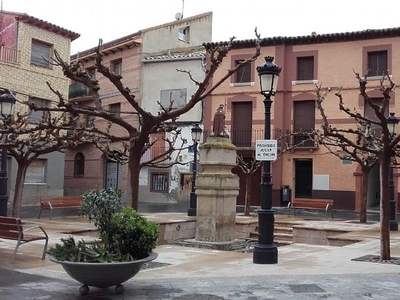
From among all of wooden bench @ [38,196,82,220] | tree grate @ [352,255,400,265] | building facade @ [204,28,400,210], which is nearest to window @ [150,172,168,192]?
building facade @ [204,28,400,210]

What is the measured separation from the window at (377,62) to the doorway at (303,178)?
5.78 m

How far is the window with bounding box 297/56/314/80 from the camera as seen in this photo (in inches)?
1112

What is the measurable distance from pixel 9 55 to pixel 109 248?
856 inches

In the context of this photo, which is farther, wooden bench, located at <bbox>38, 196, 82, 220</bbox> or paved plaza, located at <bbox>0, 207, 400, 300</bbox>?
wooden bench, located at <bbox>38, 196, 82, 220</bbox>

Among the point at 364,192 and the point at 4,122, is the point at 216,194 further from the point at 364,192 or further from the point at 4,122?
the point at 364,192

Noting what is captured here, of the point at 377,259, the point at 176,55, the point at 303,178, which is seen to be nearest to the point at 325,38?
the point at 303,178

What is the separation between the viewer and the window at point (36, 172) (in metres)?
27.5

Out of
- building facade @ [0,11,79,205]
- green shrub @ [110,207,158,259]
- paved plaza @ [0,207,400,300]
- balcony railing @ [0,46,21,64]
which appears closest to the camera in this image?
paved plaza @ [0,207,400,300]

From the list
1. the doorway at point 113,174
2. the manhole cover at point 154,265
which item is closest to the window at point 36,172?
the doorway at point 113,174

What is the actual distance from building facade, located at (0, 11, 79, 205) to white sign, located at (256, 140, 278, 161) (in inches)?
714

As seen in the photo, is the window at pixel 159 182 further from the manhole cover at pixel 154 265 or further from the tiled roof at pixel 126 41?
the manhole cover at pixel 154 265

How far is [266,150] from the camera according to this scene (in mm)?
9695

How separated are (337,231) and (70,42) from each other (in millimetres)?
20073

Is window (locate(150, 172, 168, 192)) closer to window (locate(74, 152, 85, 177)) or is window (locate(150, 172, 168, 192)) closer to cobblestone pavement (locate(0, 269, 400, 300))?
window (locate(74, 152, 85, 177))
